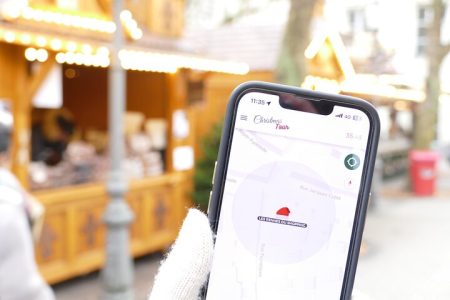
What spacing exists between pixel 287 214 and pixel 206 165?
8583 mm

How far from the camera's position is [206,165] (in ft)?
32.6

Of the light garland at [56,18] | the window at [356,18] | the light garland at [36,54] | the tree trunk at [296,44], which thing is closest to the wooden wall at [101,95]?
the light garland at [56,18]

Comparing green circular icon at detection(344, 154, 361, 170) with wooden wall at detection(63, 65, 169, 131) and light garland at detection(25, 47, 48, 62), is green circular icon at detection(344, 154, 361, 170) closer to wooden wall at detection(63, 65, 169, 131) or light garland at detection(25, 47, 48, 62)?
light garland at detection(25, 47, 48, 62)

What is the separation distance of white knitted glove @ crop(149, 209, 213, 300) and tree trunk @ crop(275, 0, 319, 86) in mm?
6711

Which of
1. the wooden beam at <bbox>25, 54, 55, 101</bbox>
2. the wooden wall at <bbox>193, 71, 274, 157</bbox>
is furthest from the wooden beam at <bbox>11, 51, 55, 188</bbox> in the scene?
the wooden wall at <bbox>193, 71, 274, 157</bbox>

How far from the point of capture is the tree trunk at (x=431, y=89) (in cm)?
1633

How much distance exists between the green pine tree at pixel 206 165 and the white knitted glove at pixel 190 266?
7.88 meters

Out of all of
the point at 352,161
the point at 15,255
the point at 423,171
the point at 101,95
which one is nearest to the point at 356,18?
the point at 423,171

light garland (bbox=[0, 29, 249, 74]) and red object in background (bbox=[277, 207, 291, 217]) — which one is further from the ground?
light garland (bbox=[0, 29, 249, 74])

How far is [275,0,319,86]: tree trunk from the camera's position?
26.4ft

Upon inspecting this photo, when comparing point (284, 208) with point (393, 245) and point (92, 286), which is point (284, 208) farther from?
point (393, 245)

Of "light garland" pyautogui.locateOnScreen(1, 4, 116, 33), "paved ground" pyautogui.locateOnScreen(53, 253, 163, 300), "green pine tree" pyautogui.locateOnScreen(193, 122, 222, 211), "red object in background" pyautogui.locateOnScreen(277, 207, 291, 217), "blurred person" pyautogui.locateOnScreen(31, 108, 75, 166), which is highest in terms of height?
"light garland" pyautogui.locateOnScreen(1, 4, 116, 33)

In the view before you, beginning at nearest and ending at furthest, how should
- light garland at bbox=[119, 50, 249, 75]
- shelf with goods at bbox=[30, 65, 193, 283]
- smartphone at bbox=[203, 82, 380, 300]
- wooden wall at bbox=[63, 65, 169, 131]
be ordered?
smartphone at bbox=[203, 82, 380, 300] < shelf with goods at bbox=[30, 65, 193, 283] < light garland at bbox=[119, 50, 249, 75] < wooden wall at bbox=[63, 65, 169, 131]

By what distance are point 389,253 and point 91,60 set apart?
5327 millimetres
